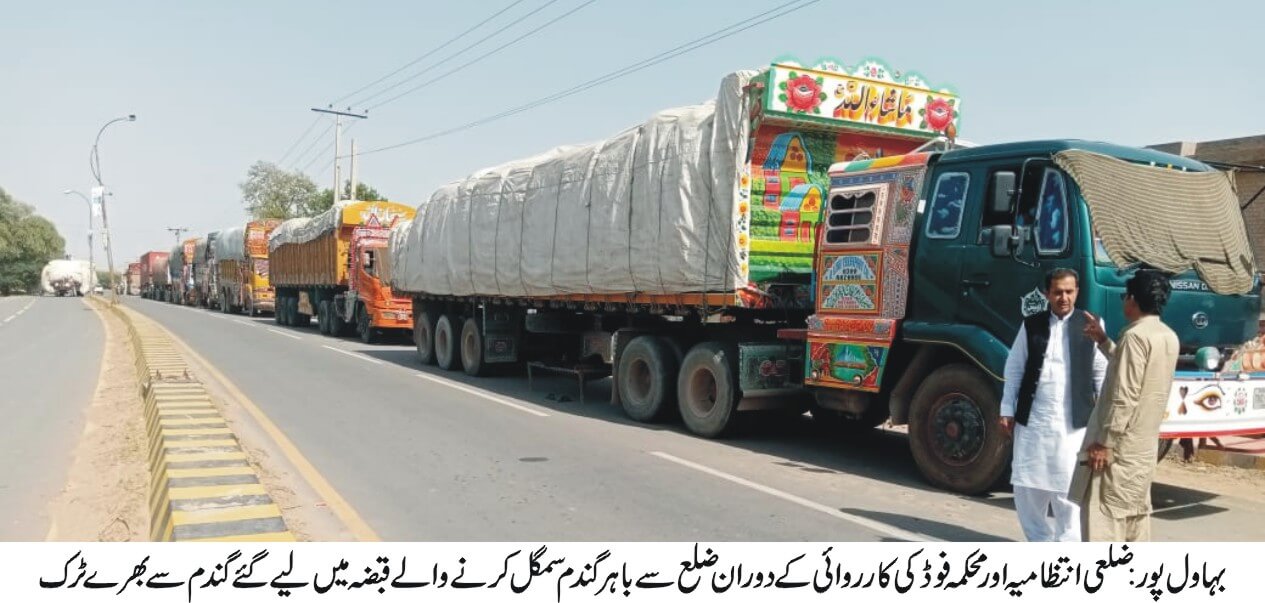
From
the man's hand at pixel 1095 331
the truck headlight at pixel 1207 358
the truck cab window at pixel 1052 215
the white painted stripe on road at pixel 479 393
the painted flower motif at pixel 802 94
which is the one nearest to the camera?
the man's hand at pixel 1095 331

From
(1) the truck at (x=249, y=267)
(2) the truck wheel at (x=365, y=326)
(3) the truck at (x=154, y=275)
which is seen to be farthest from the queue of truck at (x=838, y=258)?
(3) the truck at (x=154, y=275)

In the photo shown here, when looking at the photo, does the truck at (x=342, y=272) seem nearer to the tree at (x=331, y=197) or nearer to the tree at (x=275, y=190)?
the tree at (x=331, y=197)

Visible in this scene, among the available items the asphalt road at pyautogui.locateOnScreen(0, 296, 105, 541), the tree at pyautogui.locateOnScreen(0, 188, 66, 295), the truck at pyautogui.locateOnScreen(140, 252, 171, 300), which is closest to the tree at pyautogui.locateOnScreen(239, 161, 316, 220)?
the truck at pyautogui.locateOnScreen(140, 252, 171, 300)

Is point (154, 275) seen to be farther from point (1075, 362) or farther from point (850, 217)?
point (1075, 362)

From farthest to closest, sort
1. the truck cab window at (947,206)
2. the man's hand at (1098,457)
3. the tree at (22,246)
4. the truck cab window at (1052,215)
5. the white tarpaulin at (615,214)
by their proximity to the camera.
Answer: the tree at (22,246)
the white tarpaulin at (615,214)
the truck cab window at (947,206)
the truck cab window at (1052,215)
the man's hand at (1098,457)

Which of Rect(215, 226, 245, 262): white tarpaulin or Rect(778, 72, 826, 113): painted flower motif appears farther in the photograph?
Rect(215, 226, 245, 262): white tarpaulin

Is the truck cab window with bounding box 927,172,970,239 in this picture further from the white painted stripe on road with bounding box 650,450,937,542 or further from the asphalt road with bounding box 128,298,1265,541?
the white painted stripe on road with bounding box 650,450,937,542

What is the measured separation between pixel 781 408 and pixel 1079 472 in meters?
4.95

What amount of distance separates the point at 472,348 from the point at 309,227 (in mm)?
15374

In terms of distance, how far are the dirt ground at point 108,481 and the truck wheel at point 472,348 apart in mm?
5052

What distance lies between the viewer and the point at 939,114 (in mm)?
9648

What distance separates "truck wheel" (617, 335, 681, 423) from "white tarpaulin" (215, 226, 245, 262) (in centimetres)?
3165

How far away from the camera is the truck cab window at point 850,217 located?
7.74 m

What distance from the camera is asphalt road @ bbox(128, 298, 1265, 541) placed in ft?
19.5
